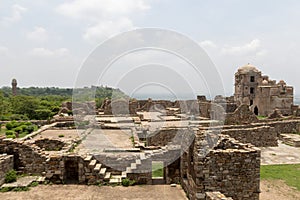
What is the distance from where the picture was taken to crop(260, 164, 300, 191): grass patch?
10.6m

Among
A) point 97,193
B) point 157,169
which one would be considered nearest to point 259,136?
point 157,169

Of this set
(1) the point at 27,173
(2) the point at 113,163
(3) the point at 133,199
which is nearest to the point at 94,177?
(2) the point at 113,163

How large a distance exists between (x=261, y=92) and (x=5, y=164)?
3625cm

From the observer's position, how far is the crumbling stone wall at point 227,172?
6477 mm

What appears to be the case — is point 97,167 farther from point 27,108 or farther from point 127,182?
point 27,108

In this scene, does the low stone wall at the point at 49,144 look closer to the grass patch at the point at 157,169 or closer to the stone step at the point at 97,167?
the stone step at the point at 97,167

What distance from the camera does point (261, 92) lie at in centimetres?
3794

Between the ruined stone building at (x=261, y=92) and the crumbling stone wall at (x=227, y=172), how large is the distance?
3087 centimetres

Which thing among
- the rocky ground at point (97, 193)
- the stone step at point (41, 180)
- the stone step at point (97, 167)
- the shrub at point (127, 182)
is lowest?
the rocky ground at point (97, 193)

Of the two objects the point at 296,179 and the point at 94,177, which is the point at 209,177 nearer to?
the point at 94,177

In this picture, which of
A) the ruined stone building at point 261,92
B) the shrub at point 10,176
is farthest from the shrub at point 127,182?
the ruined stone building at point 261,92

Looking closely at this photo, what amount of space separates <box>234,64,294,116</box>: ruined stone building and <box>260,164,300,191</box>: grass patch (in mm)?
24163

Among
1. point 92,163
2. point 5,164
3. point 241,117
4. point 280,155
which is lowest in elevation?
point 280,155

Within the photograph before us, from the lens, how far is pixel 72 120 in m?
26.5
